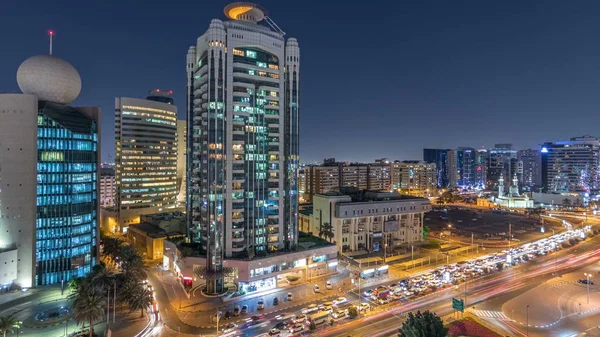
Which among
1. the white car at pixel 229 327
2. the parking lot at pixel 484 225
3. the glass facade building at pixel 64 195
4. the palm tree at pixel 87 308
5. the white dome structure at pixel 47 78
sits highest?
the white dome structure at pixel 47 78

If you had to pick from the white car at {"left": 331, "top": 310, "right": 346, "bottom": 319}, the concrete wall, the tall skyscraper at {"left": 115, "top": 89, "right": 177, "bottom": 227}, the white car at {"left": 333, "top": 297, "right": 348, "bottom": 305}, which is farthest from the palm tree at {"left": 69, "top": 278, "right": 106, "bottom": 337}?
the tall skyscraper at {"left": 115, "top": 89, "right": 177, "bottom": 227}

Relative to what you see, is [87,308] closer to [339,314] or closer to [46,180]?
[339,314]

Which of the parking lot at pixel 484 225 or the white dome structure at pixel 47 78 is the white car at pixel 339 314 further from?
the white dome structure at pixel 47 78

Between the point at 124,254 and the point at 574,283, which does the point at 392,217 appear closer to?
the point at 574,283

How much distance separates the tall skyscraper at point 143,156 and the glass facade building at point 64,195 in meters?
69.6

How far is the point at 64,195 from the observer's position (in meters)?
82.6

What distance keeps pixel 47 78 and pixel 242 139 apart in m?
53.8

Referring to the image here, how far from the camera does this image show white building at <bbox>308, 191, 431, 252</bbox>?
110 m

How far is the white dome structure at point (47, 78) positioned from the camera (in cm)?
8362

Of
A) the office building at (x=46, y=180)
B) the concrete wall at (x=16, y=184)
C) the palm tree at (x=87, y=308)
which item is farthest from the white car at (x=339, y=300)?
the concrete wall at (x=16, y=184)

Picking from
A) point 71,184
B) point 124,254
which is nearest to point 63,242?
point 71,184

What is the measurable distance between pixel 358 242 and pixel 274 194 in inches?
1598

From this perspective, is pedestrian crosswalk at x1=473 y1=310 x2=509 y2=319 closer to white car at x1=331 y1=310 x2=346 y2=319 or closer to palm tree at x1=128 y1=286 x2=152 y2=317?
white car at x1=331 y1=310 x2=346 y2=319

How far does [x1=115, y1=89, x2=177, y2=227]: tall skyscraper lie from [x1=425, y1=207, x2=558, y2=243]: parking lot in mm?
136483
